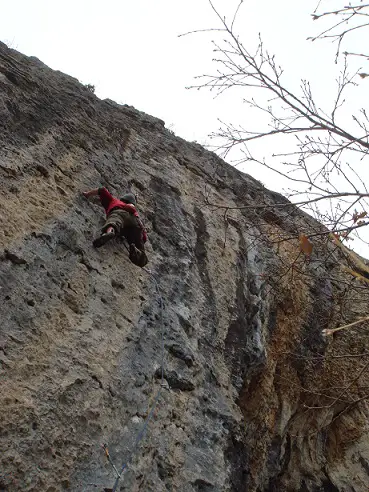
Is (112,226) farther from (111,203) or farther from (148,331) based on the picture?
(148,331)

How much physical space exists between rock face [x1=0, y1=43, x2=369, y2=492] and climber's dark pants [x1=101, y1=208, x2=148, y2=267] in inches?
4.8

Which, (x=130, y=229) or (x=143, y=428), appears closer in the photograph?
(x=143, y=428)

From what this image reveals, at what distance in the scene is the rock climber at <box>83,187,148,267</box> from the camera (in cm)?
491

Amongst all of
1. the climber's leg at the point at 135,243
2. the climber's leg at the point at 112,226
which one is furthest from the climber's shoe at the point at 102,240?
the climber's leg at the point at 135,243

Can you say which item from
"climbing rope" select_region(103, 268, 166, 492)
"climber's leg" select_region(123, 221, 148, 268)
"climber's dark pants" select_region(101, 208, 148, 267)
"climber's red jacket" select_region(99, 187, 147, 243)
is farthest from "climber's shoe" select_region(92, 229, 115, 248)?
"climbing rope" select_region(103, 268, 166, 492)

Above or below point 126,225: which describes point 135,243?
below

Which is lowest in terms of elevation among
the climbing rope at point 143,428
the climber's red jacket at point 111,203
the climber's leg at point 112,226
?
the climbing rope at point 143,428

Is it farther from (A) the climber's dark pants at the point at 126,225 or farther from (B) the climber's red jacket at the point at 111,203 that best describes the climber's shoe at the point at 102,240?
(B) the climber's red jacket at the point at 111,203

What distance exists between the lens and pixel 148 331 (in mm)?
4484

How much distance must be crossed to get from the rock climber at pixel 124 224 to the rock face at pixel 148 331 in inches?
4.6

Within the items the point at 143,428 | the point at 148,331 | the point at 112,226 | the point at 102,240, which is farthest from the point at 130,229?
the point at 143,428

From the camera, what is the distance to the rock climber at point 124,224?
16.1 feet

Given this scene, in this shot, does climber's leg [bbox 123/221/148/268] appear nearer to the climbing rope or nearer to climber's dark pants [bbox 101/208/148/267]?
climber's dark pants [bbox 101/208/148/267]

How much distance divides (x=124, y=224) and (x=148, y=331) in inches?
48.4
